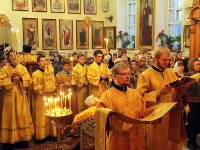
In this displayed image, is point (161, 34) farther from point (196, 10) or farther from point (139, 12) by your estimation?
point (196, 10)

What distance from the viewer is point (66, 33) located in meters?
15.6

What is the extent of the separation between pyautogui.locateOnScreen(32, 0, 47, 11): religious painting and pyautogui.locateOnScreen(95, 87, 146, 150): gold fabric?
12.8 metres

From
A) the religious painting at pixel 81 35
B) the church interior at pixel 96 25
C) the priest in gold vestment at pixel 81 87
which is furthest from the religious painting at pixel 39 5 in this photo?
the priest in gold vestment at pixel 81 87

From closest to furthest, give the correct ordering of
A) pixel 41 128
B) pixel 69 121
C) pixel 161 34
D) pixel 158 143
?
pixel 158 143 → pixel 41 128 → pixel 69 121 → pixel 161 34

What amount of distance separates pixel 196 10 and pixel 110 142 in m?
6.95

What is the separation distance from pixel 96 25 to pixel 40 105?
1157 cm

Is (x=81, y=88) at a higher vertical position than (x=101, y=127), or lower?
lower

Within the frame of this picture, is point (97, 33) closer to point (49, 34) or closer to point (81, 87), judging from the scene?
point (49, 34)

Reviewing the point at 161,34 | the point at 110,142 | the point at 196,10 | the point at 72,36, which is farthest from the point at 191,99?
the point at 72,36

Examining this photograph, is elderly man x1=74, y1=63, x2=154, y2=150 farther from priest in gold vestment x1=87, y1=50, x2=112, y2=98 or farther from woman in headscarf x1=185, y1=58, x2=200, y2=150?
priest in gold vestment x1=87, y1=50, x2=112, y2=98

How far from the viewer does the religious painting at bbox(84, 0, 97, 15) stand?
16019mm

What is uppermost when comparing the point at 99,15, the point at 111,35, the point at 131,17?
the point at 99,15

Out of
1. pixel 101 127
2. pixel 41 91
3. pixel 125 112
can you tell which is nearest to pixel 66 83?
pixel 41 91

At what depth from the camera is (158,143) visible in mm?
3479
